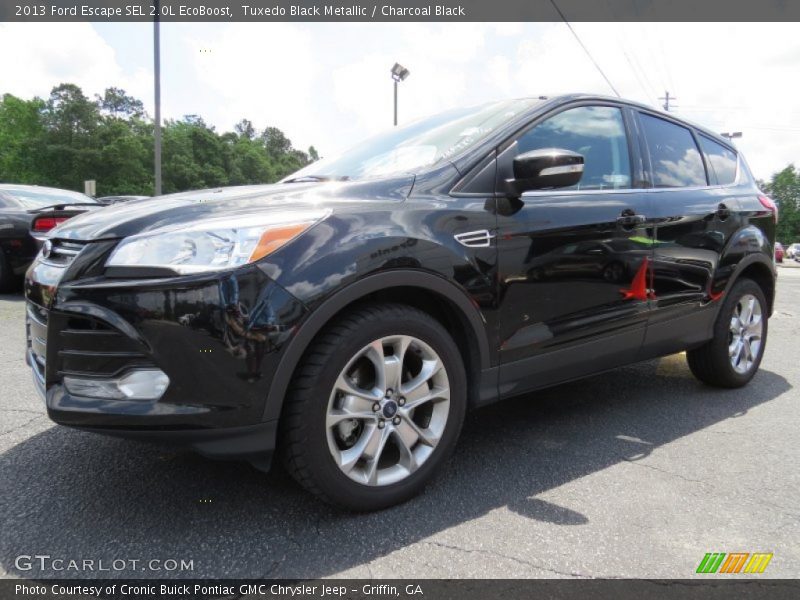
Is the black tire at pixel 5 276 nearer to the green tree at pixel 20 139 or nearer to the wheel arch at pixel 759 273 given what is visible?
the wheel arch at pixel 759 273

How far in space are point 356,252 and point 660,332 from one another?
2.06 m

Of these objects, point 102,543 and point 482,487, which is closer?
point 102,543

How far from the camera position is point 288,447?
2068 millimetres

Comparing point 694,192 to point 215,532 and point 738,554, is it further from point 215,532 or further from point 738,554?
point 215,532

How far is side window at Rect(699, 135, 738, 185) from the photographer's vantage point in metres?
3.98

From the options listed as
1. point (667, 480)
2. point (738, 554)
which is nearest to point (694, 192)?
point (667, 480)

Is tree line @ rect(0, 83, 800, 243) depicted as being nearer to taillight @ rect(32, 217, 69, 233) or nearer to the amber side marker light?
taillight @ rect(32, 217, 69, 233)

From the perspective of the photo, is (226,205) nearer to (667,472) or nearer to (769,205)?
(667,472)

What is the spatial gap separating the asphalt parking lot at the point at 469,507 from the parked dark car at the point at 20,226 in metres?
4.19


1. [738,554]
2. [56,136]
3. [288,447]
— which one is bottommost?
[738,554]

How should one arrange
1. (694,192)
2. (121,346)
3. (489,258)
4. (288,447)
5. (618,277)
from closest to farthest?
(121,346) < (288,447) < (489,258) < (618,277) < (694,192)

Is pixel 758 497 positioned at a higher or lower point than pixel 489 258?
lower

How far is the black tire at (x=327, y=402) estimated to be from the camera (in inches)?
80.6

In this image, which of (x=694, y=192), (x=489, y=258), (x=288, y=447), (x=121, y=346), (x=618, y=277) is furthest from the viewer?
(x=694, y=192)
